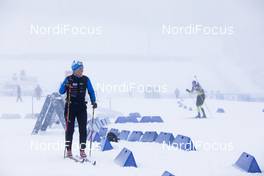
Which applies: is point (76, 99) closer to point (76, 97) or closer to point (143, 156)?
point (76, 97)

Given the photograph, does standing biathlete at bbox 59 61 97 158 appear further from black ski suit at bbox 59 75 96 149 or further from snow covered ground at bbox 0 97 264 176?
snow covered ground at bbox 0 97 264 176

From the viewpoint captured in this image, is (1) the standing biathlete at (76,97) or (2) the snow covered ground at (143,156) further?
(1) the standing biathlete at (76,97)

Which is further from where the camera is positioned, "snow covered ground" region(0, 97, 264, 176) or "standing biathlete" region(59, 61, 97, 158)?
"standing biathlete" region(59, 61, 97, 158)

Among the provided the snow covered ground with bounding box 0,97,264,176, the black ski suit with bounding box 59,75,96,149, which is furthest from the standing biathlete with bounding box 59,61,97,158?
the snow covered ground with bounding box 0,97,264,176

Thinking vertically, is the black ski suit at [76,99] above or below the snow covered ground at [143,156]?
above

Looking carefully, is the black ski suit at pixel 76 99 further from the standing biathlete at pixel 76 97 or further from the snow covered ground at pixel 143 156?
the snow covered ground at pixel 143 156

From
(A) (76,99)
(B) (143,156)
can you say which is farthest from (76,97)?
(B) (143,156)

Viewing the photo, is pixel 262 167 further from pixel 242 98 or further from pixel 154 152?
pixel 242 98

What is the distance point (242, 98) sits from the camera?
28.4 meters

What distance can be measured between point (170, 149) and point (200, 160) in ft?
3.61

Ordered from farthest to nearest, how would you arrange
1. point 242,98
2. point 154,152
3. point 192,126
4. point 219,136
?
point 242,98
point 192,126
point 219,136
point 154,152

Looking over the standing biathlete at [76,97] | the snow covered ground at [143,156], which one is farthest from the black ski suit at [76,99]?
the snow covered ground at [143,156]

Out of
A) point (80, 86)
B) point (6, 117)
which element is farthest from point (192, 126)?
point (6, 117)

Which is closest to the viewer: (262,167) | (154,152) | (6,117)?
(262,167)
